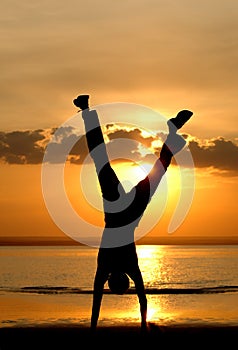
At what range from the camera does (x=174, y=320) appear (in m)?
33.1

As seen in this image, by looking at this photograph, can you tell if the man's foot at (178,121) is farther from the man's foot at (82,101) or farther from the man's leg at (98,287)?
the man's leg at (98,287)

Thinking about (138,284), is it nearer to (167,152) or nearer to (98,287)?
(98,287)

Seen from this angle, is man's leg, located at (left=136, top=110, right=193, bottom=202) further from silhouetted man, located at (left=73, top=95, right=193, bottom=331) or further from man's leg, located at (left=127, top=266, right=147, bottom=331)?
man's leg, located at (left=127, top=266, right=147, bottom=331)

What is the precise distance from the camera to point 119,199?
57.6 feet
